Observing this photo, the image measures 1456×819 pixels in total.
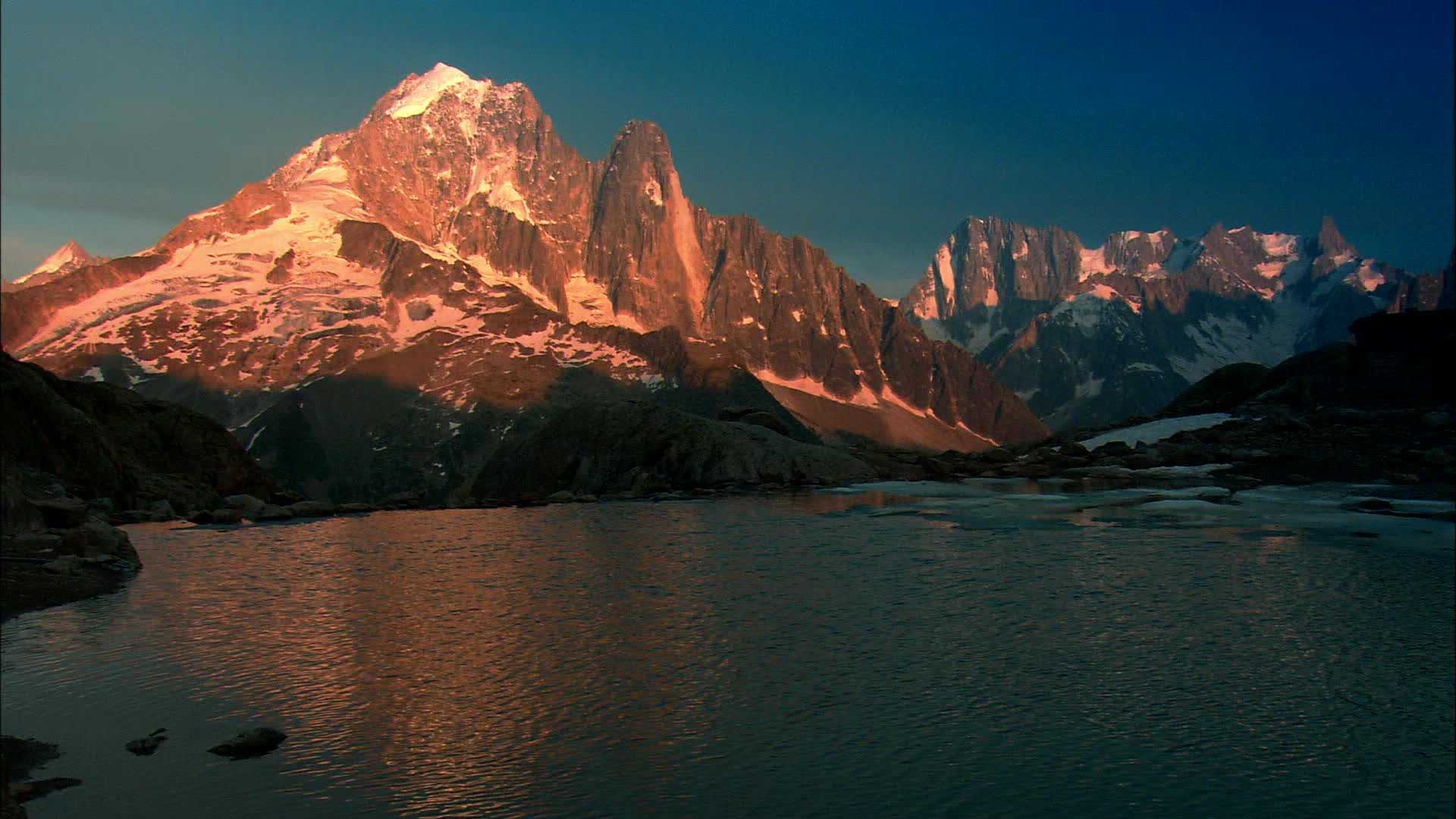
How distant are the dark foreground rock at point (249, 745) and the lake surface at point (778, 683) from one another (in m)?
0.28

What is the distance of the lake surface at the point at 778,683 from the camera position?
17922 mm

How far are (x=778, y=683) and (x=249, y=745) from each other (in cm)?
1131

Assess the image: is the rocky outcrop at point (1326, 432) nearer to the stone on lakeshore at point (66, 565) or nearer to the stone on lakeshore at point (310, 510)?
the stone on lakeshore at point (310, 510)

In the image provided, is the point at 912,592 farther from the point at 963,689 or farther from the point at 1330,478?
the point at 1330,478

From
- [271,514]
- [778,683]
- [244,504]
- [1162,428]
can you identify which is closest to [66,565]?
[778,683]

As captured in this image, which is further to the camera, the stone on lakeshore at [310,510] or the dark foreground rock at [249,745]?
the stone on lakeshore at [310,510]

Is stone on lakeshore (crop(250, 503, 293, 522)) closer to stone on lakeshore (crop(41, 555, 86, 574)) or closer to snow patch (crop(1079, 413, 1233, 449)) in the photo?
stone on lakeshore (crop(41, 555, 86, 574))

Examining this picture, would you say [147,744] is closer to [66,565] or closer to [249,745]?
[249,745]

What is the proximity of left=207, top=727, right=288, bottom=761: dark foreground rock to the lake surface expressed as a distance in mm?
284

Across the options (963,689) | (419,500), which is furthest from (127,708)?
(419,500)

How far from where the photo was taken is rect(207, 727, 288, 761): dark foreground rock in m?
20.1

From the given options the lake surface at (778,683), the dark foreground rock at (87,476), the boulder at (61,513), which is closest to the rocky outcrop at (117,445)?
the dark foreground rock at (87,476)

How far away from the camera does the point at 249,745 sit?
20.3 metres

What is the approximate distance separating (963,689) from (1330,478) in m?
70.1
